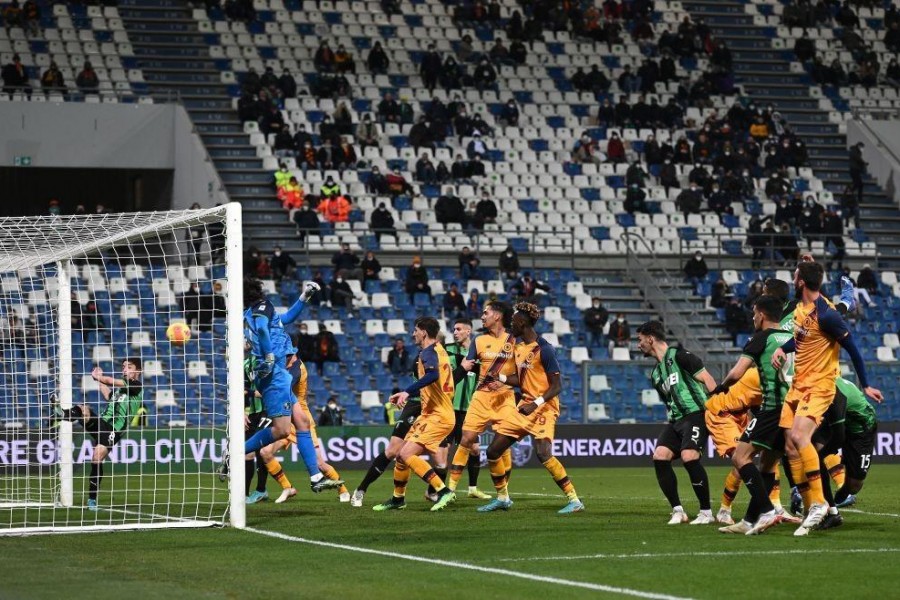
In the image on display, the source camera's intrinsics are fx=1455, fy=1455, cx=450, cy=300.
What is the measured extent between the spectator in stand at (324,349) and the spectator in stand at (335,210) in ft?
16.2

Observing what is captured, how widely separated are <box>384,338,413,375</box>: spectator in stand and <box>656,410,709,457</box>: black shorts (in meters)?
16.1

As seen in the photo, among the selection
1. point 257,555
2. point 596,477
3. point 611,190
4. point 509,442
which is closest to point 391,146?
point 611,190

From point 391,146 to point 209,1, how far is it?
283 inches

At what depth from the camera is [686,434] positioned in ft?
46.2

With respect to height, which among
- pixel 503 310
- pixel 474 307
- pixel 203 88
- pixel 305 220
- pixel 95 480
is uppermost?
pixel 203 88

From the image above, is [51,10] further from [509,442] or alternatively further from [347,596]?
[347,596]

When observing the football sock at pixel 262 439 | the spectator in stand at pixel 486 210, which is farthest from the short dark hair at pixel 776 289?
the spectator in stand at pixel 486 210

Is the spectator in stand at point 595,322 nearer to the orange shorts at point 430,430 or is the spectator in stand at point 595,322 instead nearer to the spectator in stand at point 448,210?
the spectator in stand at point 448,210

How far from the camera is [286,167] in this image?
3684 centimetres

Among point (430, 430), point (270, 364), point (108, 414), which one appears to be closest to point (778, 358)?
point (430, 430)

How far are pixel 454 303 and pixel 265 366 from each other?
17.0 meters

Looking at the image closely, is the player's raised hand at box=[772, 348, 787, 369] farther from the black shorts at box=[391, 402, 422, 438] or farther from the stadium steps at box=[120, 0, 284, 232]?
the stadium steps at box=[120, 0, 284, 232]

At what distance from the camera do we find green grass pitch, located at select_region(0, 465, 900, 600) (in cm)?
966

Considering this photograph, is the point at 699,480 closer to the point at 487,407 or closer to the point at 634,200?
the point at 487,407
